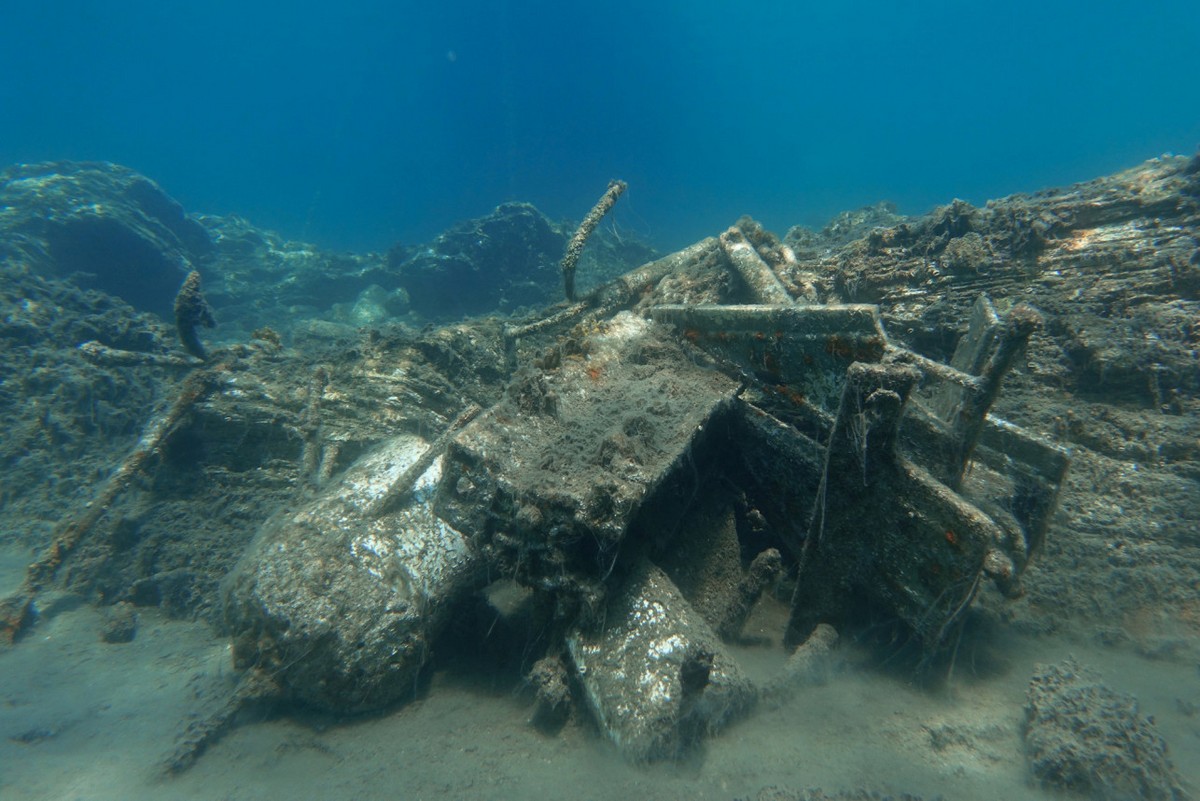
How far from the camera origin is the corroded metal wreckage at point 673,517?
2898 millimetres

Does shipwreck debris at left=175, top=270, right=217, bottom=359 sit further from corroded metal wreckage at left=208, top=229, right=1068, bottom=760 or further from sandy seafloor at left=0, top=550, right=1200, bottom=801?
sandy seafloor at left=0, top=550, right=1200, bottom=801

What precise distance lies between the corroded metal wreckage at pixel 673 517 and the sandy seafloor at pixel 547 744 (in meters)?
0.20

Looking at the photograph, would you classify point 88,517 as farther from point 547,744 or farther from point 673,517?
point 673,517

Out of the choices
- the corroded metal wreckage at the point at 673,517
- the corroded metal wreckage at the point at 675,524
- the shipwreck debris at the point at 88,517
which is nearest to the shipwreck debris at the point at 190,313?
the shipwreck debris at the point at 88,517

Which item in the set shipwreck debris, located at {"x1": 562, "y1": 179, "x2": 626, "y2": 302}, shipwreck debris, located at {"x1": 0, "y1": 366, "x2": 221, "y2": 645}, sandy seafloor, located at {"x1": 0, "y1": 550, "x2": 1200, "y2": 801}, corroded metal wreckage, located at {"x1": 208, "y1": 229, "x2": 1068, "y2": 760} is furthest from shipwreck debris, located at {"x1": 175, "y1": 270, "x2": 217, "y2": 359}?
shipwreck debris, located at {"x1": 562, "y1": 179, "x2": 626, "y2": 302}

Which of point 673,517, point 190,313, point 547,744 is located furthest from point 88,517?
point 673,517

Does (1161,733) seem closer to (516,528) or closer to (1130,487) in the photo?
(1130,487)

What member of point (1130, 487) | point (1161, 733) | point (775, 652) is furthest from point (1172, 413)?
point (775, 652)

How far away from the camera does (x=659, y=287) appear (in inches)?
269

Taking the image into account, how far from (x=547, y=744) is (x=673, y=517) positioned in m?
1.64

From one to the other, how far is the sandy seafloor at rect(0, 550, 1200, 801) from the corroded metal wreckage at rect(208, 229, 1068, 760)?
0.20 meters

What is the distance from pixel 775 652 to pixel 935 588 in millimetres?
1204

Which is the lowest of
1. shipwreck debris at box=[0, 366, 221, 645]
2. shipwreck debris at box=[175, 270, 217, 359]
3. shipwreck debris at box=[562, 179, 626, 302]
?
shipwreck debris at box=[0, 366, 221, 645]

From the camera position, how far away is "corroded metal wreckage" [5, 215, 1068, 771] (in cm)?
291
